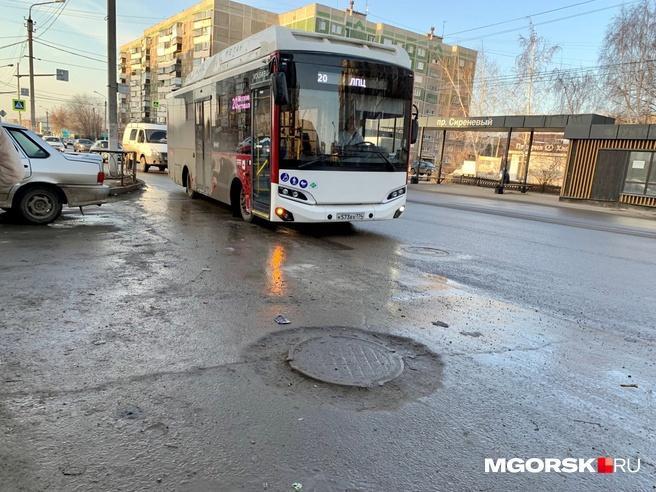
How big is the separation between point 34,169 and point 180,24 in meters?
91.2

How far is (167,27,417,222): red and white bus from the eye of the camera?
8.47m

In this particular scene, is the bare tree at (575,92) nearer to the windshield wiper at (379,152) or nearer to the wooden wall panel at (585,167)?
the wooden wall panel at (585,167)

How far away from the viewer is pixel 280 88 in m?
8.03

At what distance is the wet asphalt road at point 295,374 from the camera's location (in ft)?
8.52

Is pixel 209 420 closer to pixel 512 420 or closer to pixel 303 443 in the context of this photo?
pixel 303 443

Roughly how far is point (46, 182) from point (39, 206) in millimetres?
528

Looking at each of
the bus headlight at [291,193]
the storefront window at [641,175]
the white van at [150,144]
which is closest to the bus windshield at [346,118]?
the bus headlight at [291,193]

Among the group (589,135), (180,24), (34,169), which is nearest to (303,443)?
(34,169)

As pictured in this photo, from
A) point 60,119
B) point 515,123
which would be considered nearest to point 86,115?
point 60,119

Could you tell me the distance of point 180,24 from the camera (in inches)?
3472

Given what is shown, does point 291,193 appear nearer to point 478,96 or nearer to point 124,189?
point 124,189

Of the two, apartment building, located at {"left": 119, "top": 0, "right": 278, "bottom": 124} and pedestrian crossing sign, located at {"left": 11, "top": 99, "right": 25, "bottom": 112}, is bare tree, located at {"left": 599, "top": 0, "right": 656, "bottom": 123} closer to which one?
pedestrian crossing sign, located at {"left": 11, "top": 99, "right": 25, "bottom": 112}

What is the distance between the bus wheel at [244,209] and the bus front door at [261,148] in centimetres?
76

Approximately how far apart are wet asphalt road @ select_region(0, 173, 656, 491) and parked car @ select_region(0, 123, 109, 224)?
134 centimetres
